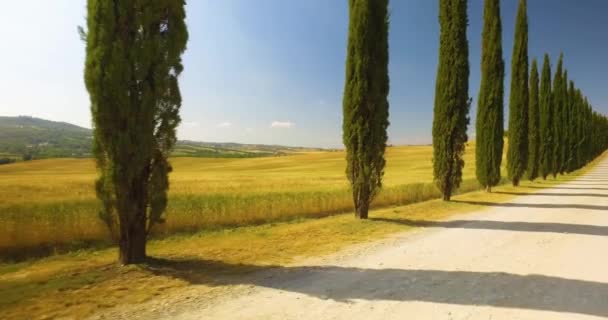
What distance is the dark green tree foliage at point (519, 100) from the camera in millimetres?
25359

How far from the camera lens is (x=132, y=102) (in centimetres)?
636

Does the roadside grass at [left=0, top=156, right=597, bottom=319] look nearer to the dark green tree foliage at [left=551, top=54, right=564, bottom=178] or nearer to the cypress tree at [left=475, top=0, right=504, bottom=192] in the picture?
the cypress tree at [left=475, top=0, right=504, bottom=192]

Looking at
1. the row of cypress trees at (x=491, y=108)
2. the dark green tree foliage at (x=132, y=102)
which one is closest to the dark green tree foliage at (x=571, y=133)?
the row of cypress trees at (x=491, y=108)

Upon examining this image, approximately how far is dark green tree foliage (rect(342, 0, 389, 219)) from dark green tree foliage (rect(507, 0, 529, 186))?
17410mm

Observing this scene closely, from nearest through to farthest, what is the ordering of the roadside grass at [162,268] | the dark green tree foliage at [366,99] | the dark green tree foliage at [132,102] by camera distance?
the roadside grass at [162,268] < the dark green tree foliage at [132,102] < the dark green tree foliage at [366,99]

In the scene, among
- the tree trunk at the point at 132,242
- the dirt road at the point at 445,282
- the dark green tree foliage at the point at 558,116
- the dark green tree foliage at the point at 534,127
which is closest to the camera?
the dirt road at the point at 445,282

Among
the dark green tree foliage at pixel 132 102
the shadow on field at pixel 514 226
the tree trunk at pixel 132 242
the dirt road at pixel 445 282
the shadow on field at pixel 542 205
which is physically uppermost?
the dark green tree foliage at pixel 132 102

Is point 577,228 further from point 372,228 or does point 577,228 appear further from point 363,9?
point 363,9

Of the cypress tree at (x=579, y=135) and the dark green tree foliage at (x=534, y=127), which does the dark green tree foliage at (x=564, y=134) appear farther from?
the dark green tree foliage at (x=534, y=127)

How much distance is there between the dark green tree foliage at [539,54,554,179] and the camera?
106ft

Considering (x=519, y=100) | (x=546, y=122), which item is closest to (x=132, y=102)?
(x=519, y=100)

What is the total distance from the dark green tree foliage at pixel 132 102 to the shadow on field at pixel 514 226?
723 cm

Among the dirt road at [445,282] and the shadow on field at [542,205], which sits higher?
the dirt road at [445,282]

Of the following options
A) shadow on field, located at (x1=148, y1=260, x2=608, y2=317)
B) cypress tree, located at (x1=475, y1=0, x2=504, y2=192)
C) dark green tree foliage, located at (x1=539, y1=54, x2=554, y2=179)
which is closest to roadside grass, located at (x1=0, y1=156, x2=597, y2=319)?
shadow on field, located at (x1=148, y1=260, x2=608, y2=317)
